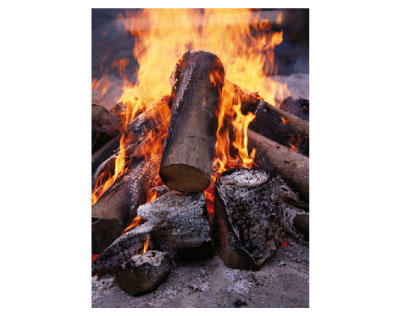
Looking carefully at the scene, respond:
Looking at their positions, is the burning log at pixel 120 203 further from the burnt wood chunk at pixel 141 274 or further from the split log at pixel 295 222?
the split log at pixel 295 222

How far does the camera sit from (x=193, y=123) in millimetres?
1592

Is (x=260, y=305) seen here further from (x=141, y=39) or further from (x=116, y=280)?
(x=141, y=39)

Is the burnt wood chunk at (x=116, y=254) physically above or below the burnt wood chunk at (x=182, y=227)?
below

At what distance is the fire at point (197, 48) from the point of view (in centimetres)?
178

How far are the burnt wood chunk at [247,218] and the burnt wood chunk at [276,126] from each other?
2.29ft

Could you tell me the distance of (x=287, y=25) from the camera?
1880 millimetres

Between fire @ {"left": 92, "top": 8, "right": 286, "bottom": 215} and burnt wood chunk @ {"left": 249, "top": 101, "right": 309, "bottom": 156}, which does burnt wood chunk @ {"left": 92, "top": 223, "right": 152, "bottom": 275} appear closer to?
fire @ {"left": 92, "top": 8, "right": 286, "bottom": 215}

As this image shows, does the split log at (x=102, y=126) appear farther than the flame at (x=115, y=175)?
Yes

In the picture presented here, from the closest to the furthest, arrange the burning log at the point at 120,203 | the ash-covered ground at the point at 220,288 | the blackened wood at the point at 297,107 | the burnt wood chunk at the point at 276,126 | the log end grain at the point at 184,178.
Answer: the ash-covered ground at the point at 220,288
the log end grain at the point at 184,178
the burning log at the point at 120,203
the burnt wood chunk at the point at 276,126
the blackened wood at the point at 297,107

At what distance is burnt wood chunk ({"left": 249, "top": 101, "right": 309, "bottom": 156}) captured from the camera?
218cm

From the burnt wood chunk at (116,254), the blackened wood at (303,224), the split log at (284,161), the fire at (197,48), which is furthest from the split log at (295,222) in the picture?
the burnt wood chunk at (116,254)

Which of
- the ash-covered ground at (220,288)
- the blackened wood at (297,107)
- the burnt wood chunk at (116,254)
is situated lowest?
the ash-covered ground at (220,288)

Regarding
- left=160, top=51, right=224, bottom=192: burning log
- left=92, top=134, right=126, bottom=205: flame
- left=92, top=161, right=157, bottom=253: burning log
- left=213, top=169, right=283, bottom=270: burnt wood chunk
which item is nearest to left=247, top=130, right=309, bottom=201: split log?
left=213, top=169, right=283, bottom=270: burnt wood chunk

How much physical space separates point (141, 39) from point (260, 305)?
1.91 meters
